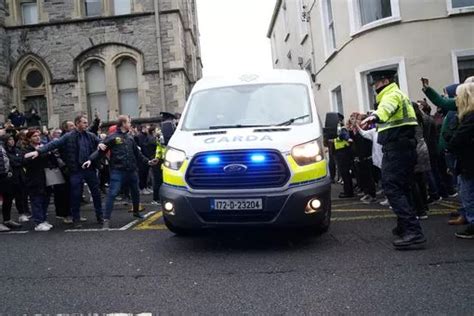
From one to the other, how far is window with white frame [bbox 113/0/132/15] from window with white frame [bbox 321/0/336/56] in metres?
9.63

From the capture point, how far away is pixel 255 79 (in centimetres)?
651

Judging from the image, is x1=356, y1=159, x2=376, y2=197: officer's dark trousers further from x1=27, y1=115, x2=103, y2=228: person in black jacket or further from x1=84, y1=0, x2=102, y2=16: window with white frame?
x1=84, y1=0, x2=102, y2=16: window with white frame

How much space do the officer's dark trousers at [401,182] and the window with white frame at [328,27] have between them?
1082 centimetres

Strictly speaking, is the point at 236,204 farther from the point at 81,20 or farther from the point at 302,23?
the point at 81,20

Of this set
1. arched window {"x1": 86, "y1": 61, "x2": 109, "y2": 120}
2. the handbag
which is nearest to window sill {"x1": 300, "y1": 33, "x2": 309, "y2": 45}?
arched window {"x1": 86, "y1": 61, "x2": 109, "y2": 120}

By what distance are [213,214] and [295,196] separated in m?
0.97

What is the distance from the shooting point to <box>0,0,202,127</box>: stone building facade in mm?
19641

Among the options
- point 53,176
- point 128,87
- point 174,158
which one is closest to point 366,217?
point 174,158

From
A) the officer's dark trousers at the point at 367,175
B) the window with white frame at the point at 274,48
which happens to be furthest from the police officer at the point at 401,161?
the window with white frame at the point at 274,48

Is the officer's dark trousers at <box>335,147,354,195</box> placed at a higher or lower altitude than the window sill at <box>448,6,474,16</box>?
lower

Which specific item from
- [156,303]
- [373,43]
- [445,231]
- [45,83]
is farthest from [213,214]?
[45,83]

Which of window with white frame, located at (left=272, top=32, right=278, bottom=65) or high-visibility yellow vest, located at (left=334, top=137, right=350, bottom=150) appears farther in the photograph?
window with white frame, located at (left=272, top=32, right=278, bottom=65)

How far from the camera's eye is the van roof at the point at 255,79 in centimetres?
645

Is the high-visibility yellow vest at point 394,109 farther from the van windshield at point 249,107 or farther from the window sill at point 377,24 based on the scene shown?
the window sill at point 377,24
